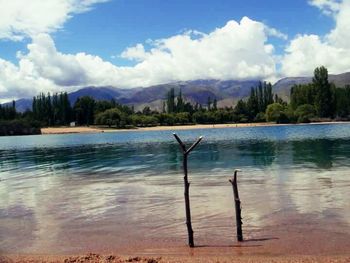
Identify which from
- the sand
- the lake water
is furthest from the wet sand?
the lake water

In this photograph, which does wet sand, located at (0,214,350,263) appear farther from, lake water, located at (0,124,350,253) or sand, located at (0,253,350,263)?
lake water, located at (0,124,350,253)

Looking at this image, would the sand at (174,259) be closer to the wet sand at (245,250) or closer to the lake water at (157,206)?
the wet sand at (245,250)

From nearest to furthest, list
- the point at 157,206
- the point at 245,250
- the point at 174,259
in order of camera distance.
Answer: the point at 174,259, the point at 245,250, the point at 157,206

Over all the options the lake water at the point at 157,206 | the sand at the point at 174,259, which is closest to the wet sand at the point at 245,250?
the sand at the point at 174,259

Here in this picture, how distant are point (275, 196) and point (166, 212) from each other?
8190 mm

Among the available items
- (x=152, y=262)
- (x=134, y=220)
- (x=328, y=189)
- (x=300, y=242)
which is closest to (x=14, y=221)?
(x=134, y=220)

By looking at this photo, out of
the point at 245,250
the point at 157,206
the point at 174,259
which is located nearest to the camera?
the point at 174,259

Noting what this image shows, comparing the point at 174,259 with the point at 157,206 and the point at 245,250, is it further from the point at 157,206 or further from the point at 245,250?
the point at 157,206

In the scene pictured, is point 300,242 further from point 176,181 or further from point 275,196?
point 176,181

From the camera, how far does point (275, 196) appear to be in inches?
1272

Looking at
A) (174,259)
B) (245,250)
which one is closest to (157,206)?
(245,250)

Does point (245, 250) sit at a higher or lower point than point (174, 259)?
lower

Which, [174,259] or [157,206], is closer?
[174,259]

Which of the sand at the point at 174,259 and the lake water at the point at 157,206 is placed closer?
the sand at the point at 174,259
